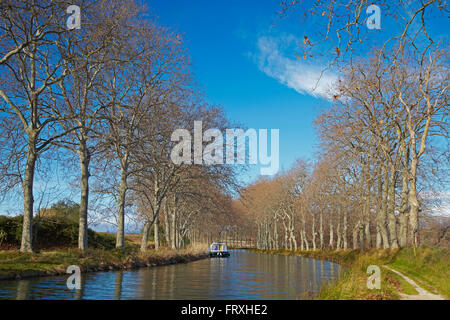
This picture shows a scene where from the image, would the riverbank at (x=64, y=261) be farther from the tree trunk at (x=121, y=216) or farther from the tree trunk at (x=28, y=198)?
the tree trunk at (x=121, y=216)

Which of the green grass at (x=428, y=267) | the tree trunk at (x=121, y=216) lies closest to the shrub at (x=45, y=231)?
the tree trunk at (x=121, y=216)

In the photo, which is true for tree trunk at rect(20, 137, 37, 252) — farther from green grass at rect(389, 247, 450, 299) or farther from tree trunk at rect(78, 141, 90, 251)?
green grass at rect(389, 247, 450, 299)

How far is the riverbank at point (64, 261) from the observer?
17.9m

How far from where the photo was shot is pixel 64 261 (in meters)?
20.9

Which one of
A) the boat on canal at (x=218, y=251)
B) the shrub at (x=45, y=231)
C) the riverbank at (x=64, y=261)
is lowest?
the boat on canal at (x=218, y=251)

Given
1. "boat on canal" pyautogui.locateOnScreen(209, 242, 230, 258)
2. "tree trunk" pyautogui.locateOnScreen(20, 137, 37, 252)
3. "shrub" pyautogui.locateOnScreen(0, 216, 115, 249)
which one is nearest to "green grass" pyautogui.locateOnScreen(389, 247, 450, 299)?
"tree trunk" pyautogui.locateOnScreen(20, 137, 37, 252)

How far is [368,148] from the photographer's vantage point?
1304 inches

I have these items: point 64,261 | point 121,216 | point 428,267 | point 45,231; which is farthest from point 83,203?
point 428,267

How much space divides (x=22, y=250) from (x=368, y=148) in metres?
25.0

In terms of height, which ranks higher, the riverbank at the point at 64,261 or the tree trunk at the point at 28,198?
the tree trunk at the point at 28,198

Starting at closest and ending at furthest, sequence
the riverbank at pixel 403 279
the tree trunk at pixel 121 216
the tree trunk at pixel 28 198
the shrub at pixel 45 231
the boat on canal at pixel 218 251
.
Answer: the riverbank at pixel 403 279 → the tree trunk at pixel 28 198 → the shrub at pixel 45 231 → the tree trunk at pixel 121 216 → the boat on canal at pixel 218 251

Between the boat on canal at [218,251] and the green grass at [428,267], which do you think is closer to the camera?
the green grass at [428,267]

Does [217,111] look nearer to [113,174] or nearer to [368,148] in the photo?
[113,174]
